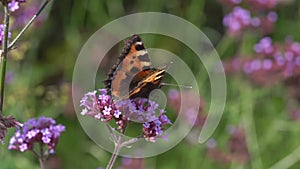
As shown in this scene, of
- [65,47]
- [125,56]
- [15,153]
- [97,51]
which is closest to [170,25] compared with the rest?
[97,51]

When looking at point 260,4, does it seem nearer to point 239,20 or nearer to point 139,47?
point 239,20

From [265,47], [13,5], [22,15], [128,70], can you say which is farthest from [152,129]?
[265,47]

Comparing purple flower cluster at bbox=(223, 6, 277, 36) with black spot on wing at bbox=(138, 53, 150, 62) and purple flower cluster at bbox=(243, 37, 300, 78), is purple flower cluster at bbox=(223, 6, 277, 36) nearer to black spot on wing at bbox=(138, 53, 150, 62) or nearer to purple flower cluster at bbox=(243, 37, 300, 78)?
purple flower cluster at bbox=(243, 37, 300, 78)

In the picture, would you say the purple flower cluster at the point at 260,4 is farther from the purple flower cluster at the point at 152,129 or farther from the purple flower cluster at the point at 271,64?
the purple flower cluster at the point at 152,129

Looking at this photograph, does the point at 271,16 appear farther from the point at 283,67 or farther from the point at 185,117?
the point at 185,117

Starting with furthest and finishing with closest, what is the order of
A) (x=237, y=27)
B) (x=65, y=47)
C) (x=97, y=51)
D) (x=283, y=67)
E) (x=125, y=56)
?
(x=65, y=47) → (x=97, y=51) → (x=237, y=27) → (x=283, y=67) → (x=125, y=56)

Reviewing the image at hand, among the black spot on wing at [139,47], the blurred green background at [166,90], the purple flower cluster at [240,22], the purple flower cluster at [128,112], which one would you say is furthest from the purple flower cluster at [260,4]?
the purple flower cluster at [128,112]
